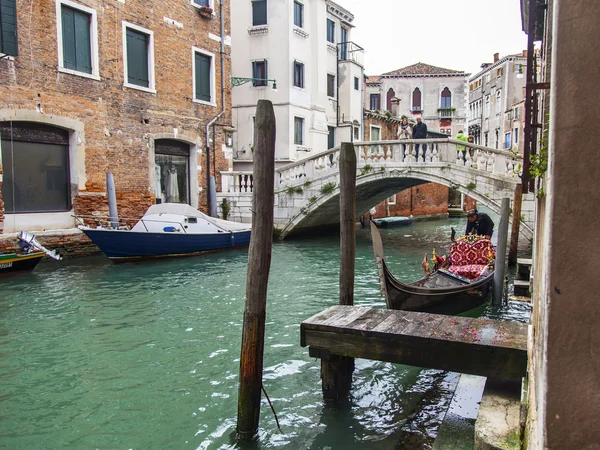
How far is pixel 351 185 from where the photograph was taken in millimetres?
3654

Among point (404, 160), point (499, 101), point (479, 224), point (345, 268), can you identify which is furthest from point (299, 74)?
point (499, 101)

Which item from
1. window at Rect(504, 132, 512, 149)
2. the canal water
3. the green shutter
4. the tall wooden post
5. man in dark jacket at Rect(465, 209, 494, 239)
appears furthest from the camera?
window at Rect(504, 132, 512, 149)

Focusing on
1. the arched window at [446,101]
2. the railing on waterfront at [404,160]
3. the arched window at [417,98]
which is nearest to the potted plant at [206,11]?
the railing on waterfront at [404,160]

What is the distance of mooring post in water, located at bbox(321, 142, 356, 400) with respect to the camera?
322 centimetres

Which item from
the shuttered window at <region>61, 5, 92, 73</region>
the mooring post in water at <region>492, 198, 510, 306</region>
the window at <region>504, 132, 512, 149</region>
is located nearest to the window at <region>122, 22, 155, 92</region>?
the shuttered window at <region>61, 5, 92, 73</region>

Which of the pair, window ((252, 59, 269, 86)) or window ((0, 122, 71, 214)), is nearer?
window ((0, 122, 71, 214))

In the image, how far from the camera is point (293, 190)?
38.4ft

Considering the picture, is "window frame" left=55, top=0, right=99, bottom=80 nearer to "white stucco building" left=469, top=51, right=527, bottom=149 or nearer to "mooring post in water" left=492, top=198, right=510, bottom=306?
"mooring post in water" left=492, top=198, right=510, bottom=306

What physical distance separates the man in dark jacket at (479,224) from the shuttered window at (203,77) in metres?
6.81

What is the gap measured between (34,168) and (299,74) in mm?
8297

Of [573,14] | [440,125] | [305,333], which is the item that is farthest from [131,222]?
[440,125]

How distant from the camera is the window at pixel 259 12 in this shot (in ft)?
47.0

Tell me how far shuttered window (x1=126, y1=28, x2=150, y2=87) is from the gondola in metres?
6.92

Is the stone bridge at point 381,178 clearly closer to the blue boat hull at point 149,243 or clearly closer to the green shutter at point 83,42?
the blue boat hull at point 149,243
